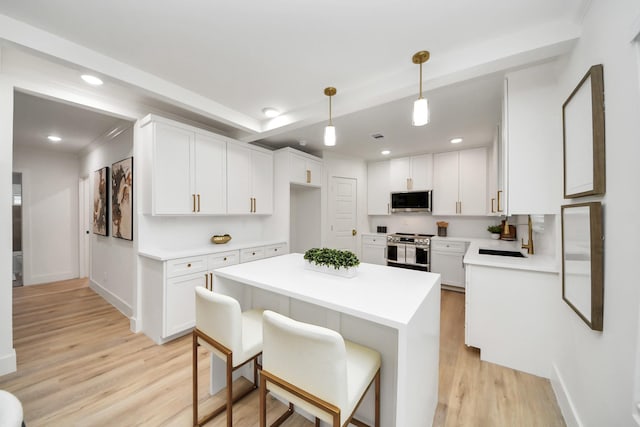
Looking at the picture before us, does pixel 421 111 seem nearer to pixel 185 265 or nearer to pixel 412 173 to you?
pixel 185 265

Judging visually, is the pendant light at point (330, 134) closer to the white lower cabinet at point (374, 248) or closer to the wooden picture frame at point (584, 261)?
the wooden picture frame at point (584, 261)

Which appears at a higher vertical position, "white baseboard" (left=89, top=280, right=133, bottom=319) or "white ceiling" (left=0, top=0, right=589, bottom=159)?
"white ceiling" (left=0, top=0, right=589, bottom=159)

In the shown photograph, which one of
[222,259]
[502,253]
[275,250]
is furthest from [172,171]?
[502,253]

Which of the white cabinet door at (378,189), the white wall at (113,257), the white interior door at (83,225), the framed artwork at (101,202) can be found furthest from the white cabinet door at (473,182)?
the white interior door at (83,225)

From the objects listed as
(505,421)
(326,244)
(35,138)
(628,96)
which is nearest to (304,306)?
(505,421)

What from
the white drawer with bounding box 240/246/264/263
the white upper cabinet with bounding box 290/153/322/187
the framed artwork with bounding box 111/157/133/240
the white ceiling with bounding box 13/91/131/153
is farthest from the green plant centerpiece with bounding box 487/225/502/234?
the white ceiling with bounding box 13/91/131/153

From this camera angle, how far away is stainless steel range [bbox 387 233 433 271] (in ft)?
14.3

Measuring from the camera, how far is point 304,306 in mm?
1647

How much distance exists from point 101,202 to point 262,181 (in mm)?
2385

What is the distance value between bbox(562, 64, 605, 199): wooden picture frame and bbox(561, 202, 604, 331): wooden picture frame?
0.11 metres

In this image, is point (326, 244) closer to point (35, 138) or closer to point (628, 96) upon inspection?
point (628, 96)

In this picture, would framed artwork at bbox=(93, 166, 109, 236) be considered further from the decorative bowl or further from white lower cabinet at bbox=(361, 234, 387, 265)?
white lower cabinet at bbox=(361, 234, 387, 265)

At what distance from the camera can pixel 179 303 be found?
2.56 metres

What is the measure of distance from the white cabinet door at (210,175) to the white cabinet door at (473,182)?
390 cm
